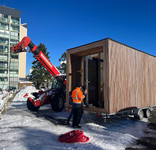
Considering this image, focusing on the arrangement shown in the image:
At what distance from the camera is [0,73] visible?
49750mm

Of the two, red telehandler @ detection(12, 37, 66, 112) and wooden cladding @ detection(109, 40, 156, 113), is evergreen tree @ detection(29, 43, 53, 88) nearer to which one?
red telehandler @ detection(12, 37, 66, 112)

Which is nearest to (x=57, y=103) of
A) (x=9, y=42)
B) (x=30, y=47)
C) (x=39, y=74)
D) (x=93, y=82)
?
(x=93, y=82)

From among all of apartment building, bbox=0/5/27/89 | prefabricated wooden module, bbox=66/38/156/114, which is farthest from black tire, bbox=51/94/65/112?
apartment building, bbox=0/5/27/89

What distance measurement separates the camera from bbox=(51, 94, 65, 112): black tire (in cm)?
→ 909

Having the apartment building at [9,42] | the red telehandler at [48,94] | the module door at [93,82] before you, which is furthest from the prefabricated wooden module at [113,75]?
the apartment building at [9,42]

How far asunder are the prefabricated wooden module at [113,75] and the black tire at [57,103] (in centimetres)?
199

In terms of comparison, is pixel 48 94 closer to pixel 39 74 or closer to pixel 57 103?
pixel 57 103

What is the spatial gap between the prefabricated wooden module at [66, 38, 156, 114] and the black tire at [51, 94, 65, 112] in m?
1.99

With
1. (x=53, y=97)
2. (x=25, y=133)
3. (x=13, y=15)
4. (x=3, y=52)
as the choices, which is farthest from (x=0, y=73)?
(x=25, y=133)

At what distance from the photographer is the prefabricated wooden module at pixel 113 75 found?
224 inches

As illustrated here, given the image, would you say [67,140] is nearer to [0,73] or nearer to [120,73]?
[120,73]

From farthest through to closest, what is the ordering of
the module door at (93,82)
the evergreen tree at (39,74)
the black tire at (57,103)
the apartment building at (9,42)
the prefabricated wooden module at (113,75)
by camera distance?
the apartment building at (9,42) → the evergreen tree at (39,74) → the black tire at (57,103) → the module door at (93,82) → the prefabricated wooden module at (113,75)

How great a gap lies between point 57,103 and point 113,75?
4550 mm

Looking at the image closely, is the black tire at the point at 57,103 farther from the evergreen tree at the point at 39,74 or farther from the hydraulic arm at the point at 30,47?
the evergreen tree at the point at 39,74
